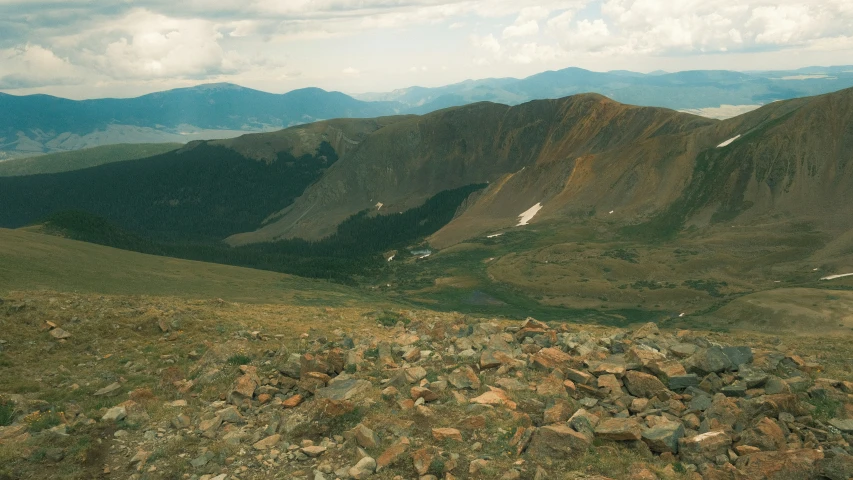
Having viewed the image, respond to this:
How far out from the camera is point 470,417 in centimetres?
1516

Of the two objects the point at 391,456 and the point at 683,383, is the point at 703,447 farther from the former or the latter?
the point at 391,456

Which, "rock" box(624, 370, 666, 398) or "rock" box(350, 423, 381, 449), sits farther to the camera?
"rock" box(624, 370, 666, 398)

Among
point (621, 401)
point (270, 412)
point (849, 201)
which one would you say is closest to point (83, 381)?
point (270, 412)

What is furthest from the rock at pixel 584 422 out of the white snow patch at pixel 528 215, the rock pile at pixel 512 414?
the white snow patch at pixel 528 215

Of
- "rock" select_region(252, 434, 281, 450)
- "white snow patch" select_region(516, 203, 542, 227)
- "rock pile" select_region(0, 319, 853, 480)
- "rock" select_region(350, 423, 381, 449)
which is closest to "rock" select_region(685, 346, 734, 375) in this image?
"rock pile" select_region(0, 319, 853, 480)

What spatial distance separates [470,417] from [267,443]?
5930 millimetres

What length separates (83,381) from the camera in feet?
67.8

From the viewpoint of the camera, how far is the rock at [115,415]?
1694 centimetres

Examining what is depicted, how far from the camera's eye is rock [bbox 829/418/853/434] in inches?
574

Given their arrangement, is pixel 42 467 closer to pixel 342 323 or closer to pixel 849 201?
pixel 342 323

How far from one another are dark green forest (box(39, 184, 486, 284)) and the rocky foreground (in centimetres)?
9619

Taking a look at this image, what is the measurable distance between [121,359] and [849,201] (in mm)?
135239

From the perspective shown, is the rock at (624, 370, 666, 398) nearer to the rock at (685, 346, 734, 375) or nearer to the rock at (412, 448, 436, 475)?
the rock at (685, 346, 734, 375)

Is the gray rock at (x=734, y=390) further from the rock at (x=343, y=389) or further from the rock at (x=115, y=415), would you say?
the rock at (x=115, y=415)
